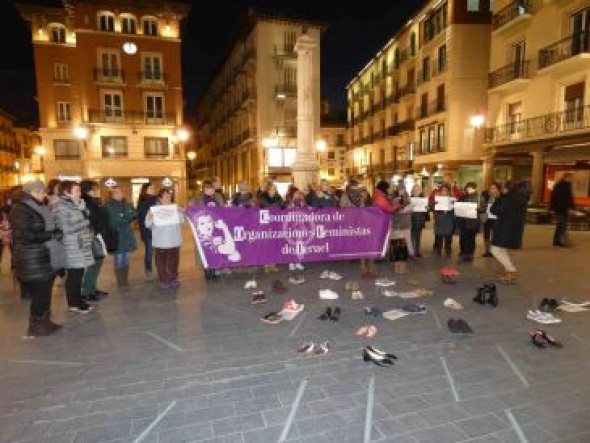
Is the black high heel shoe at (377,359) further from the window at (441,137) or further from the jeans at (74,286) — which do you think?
the window at (441,137)

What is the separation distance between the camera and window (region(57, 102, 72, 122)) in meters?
34.5

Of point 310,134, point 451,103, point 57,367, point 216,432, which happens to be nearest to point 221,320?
point 57,367

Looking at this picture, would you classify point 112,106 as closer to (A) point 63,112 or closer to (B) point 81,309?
(A) point 63,112

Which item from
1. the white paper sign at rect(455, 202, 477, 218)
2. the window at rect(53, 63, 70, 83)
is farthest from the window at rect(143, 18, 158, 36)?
the white paper sign at rect(455, 202, 477, 218)

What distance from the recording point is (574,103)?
762 inches

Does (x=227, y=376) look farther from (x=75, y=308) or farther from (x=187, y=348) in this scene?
(x=75, y=308)

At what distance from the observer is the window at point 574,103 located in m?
18.8

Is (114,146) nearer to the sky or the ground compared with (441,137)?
nearer to the ground

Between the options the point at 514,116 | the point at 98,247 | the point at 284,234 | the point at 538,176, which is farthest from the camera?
the point at 514,116

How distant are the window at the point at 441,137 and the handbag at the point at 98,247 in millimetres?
29040

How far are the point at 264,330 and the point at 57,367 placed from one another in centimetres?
252

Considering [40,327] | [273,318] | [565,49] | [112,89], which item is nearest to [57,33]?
[112,89]

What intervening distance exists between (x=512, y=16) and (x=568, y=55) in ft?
17.3

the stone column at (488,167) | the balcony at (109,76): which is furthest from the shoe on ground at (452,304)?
the balcony at (109,76)
